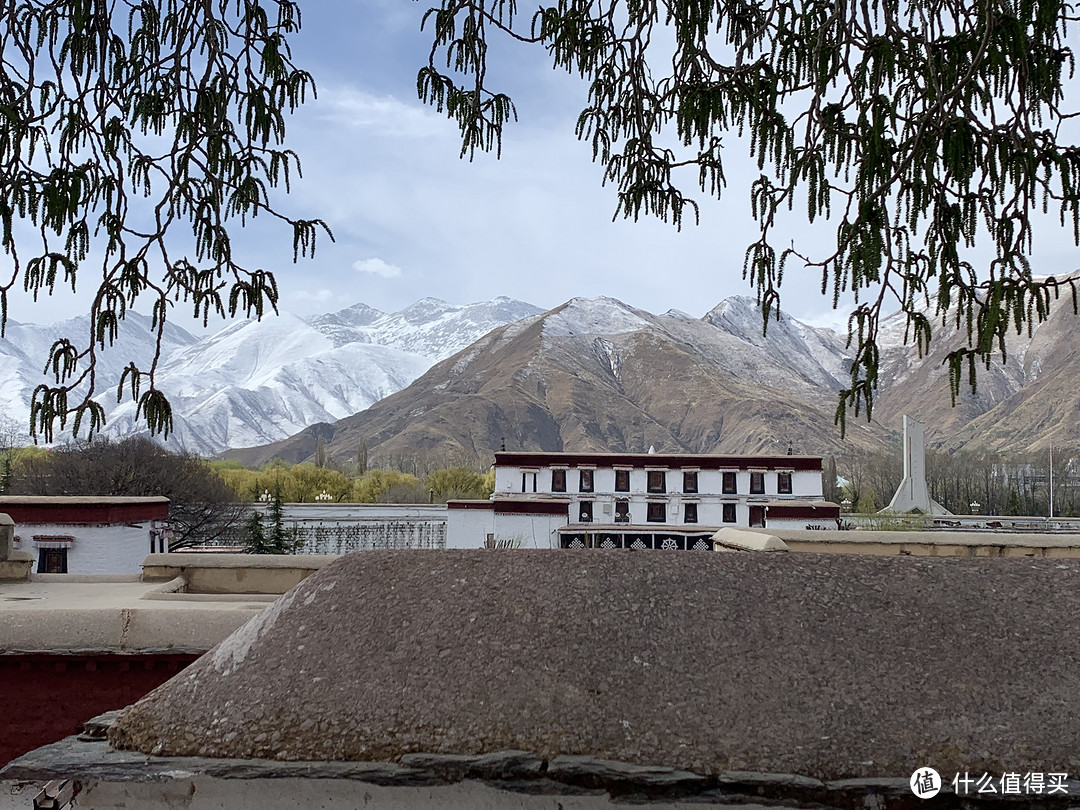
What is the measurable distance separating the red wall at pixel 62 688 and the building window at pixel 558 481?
3717cm

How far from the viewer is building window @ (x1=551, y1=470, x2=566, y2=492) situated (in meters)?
44.3

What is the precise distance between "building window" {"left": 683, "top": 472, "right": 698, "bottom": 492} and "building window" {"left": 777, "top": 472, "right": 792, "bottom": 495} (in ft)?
13.5

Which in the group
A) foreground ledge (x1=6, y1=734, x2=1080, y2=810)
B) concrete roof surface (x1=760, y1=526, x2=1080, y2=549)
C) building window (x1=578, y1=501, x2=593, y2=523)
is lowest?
building window (x1=578, y1=501, x2=593, y2=523)

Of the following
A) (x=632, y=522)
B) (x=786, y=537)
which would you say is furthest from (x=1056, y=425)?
(x=786, y=537)

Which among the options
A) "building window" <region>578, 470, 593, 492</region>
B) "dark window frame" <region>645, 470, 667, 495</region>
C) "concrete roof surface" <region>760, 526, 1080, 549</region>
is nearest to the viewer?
"concrete roof surface" <region>760, 526, 1080, 549</region>

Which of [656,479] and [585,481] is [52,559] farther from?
[656,479]

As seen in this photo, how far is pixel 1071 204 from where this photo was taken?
393 centimetres

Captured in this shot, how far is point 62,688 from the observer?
732cm

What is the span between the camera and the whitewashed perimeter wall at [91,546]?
21.0 metres

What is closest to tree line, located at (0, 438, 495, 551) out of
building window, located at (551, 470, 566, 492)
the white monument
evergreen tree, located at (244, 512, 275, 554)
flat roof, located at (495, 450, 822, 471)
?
evergreen tree, located at (244, 512, 275, 554)

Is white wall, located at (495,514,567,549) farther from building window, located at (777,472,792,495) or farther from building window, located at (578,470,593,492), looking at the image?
building window, located at (777,472,792,495)

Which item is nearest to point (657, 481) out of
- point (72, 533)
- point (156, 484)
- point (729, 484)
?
point (729, 484)

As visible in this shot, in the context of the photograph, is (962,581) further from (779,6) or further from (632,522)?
(632,522)

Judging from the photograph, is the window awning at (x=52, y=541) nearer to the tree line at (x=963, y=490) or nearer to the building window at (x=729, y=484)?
the building window at (x=729, y=484)
